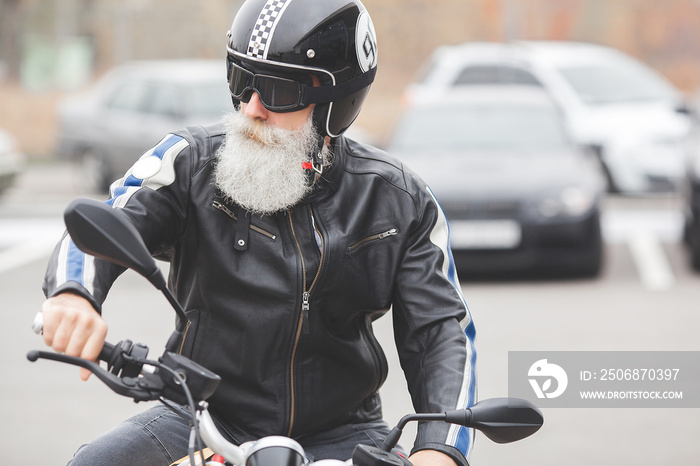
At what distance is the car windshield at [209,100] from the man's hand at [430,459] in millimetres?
11696

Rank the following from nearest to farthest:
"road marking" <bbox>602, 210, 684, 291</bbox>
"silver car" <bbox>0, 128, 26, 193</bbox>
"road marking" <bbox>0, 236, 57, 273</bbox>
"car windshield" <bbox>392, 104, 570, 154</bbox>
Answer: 1. "road marking" <bbox>602, 210, 684, 291</bbox>
2. "car windshield" <bbox>392, 104, 570, 154</bbox>
3. "road marking" <bbox>0, 236, 57, 273</bbox>
4. "silver car" <bbox>0, 128, 26, 193</bbox>

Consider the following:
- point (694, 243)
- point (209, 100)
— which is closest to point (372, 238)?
point (694, 243)

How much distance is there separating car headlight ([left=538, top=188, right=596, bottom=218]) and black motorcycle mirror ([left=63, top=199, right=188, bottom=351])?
24.9 feet

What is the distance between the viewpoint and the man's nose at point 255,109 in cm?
252

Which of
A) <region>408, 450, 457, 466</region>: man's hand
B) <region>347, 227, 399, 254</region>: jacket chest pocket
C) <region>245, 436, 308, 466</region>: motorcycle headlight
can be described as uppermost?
<region>347, 227, 399, 254</region>: jacket chest pocket

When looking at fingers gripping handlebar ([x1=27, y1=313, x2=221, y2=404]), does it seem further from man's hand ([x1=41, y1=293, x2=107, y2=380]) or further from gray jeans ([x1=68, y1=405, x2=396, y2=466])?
gray jeans ([x1=68, y1=405, x2=396, y2=466])

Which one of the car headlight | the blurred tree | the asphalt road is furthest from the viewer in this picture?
the blurred tree

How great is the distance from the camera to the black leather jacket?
256 centimetres

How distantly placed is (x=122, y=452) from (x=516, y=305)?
21.4 feet

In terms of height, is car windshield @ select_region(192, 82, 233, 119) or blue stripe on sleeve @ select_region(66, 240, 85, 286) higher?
blue stripe on sleeve @ select_region(66, 240, 85, 286)

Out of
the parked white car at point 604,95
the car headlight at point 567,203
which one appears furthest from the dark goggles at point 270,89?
the parked white car at point 604,95

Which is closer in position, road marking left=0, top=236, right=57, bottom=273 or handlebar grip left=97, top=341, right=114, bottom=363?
handlebar grip left=97, top=341, right=114, bottom=363

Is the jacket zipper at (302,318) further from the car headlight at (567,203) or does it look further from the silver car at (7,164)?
the silver car at (7,164)

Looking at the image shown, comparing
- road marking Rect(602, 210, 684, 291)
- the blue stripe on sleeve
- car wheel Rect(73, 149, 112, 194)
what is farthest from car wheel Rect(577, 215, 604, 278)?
the blue stripe on sleeve
